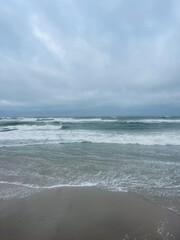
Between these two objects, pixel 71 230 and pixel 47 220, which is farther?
pixel 47 220

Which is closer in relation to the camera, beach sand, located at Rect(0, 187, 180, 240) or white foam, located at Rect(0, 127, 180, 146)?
beach sand, located at Rect(0, 187, 180, 240)

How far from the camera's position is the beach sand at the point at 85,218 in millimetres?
3199

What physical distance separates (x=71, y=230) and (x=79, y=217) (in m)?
0.44

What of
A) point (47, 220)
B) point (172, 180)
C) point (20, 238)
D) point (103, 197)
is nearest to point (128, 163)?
point (172, 180)

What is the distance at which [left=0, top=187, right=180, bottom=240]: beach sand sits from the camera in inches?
126

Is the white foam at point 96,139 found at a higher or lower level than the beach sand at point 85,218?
higher

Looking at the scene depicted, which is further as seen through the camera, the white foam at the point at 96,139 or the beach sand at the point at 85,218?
A: the white foam at the point at 96,139

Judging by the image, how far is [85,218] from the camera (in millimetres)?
3705

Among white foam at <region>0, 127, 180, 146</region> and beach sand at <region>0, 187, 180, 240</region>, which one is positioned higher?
white foam at <region>0, 127, 180, 146</region>

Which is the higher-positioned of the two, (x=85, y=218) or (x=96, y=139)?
(x=96, y=139)

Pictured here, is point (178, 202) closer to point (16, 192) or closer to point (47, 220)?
point (47, 220)

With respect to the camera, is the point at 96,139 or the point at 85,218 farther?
the point at 96,139

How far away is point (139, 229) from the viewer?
10.9 ft

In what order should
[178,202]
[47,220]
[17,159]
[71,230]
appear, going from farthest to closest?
[17,159], [178,202], [47,220], [71,230]
